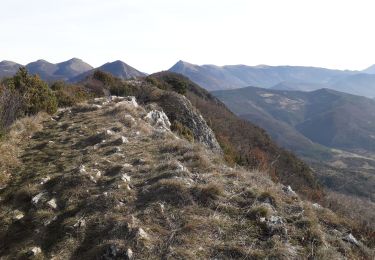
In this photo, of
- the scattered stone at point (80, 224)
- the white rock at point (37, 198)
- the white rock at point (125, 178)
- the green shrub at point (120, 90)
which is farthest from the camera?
the green shrub at point (120, 90)

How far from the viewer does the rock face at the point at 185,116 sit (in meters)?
31.7

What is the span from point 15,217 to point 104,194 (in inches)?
81.4

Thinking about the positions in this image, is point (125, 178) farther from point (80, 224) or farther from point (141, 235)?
point (141, 235)

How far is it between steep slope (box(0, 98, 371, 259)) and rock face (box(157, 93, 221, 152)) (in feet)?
63.3

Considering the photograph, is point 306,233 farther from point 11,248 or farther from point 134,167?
point 11,248

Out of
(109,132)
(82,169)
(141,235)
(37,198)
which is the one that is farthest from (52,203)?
(109,132)

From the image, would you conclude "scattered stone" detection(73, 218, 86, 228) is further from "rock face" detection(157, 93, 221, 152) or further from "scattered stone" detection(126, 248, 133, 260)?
"rock face" detection(157, 93, 221, 152)

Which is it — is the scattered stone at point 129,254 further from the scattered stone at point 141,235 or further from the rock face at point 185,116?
the rock face at point 185,116

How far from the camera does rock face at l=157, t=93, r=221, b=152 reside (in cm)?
3171

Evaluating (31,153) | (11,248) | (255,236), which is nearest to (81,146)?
(31,153)

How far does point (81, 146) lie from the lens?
44.3 feet

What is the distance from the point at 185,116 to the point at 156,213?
24.7 m

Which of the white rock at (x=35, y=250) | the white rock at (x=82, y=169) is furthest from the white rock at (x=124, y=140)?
the white rock at (x=35, y=250)

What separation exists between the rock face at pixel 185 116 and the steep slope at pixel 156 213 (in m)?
19.3
